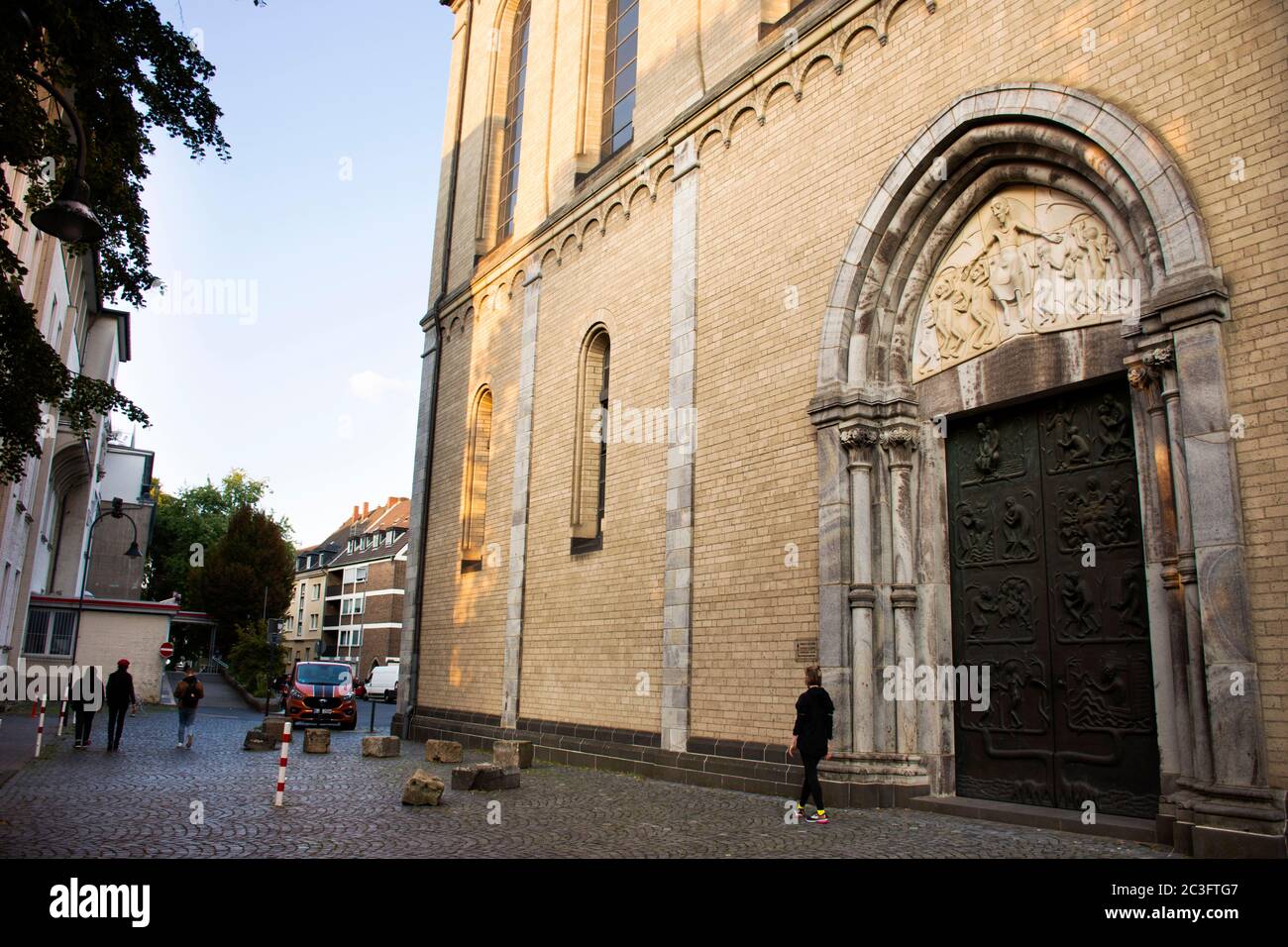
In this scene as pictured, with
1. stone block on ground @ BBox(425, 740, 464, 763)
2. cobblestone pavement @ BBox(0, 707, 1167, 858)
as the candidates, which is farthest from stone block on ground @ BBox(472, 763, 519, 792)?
stone block on ground @ BBox(425, 740, 464, 763)

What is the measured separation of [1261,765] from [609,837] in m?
4.86

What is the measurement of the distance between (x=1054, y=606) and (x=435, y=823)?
6095 millimetres

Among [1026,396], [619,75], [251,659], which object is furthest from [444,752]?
[251,659]

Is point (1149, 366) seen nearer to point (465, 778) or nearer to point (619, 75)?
point (465, 778)

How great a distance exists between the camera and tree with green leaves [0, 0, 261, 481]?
6543 mm

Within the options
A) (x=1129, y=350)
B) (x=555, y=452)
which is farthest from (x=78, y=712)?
(x=1129, y=350)

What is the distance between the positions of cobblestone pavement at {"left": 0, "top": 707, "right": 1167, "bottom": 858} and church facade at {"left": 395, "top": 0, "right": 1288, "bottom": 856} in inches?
37.7

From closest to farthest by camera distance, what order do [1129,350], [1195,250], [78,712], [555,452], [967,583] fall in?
[1195,250], [1129,350], [967,583], [78,712], [555,452]

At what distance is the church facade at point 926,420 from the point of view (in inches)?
283

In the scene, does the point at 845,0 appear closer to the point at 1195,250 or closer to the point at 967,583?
the point at 1195,250

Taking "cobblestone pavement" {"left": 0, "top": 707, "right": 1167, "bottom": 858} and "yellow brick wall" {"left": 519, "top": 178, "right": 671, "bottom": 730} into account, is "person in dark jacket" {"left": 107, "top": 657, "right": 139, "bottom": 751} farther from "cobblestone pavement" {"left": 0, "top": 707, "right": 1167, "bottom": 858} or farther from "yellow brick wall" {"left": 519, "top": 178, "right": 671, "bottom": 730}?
"yellow brick wall" {"left": 519, "top": 178, "right": 671, "bottom": 730}

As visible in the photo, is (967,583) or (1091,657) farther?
(967,583)

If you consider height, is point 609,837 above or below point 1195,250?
below

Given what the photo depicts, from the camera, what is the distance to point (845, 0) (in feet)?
36.8
